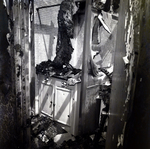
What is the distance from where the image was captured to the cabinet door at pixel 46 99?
2.60m

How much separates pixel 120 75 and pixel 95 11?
173 centimetres

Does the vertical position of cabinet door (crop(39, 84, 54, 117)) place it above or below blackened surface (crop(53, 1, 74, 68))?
below

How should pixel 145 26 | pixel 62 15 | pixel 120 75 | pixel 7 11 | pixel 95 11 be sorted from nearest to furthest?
pixel 145 26, pixel 120 75, pixel 7 11, pixel 95 11, pixel 62 15

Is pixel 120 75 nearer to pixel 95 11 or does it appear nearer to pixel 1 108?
pixel 1 108

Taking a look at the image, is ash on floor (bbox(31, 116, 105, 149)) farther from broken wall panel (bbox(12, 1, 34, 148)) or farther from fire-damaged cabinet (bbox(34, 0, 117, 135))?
broken wall panel (bbox(12, 1, 34, 148))

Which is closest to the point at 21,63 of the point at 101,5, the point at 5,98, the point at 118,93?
the point at 5,98

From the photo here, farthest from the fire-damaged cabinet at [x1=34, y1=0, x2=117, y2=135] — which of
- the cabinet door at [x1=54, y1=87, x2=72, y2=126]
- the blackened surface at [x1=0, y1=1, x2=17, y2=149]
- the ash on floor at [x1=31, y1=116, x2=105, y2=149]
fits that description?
the blackened surface at [x1=0, y1=1, x2=17, y2=149]

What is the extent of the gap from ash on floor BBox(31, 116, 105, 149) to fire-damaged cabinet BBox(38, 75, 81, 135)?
0.12m

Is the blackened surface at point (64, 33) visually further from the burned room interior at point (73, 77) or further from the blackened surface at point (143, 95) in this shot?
the blackened surface at point (143, 95)

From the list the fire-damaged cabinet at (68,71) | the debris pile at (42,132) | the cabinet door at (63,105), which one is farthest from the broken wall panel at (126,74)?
the debris pile at (42,132)

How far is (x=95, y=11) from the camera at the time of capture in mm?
2027

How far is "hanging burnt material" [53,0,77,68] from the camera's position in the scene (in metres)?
2.29

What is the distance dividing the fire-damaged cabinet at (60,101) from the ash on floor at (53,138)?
0.12 metres

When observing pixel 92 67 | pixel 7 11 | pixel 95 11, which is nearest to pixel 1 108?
pixel 7 11
